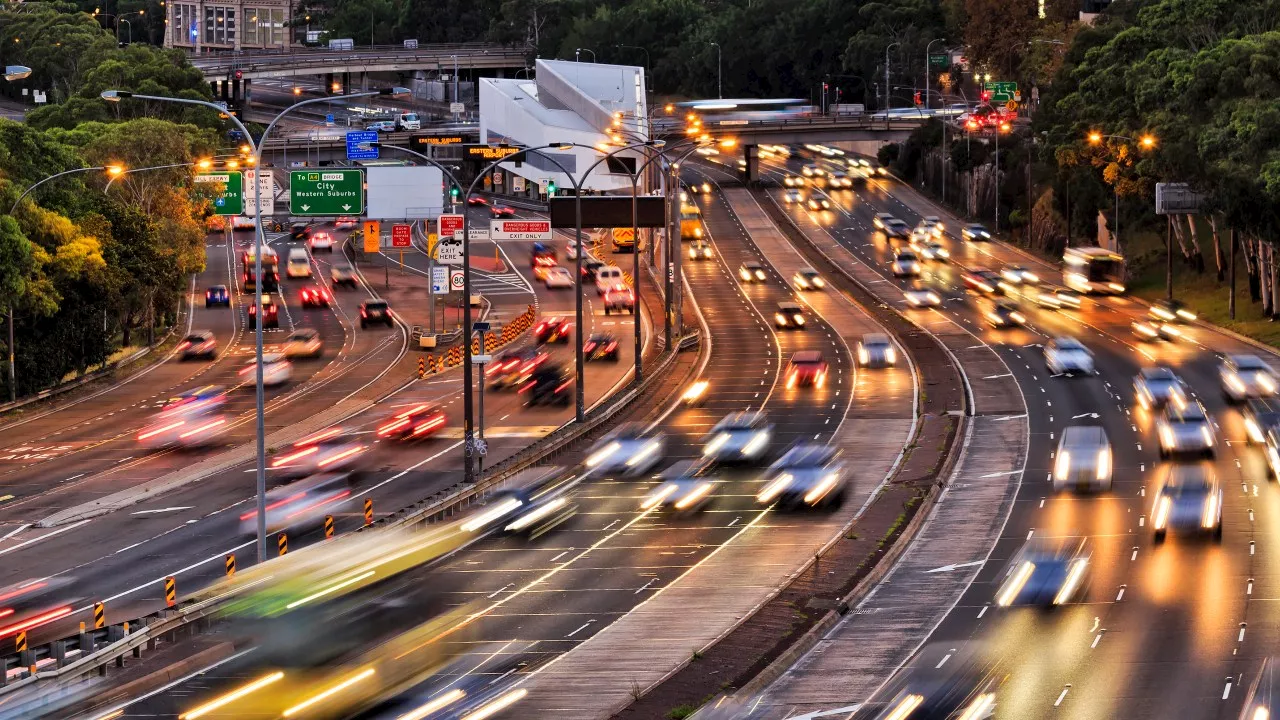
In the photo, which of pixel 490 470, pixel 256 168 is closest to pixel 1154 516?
pixel 490 470

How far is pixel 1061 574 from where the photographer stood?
1890 inches

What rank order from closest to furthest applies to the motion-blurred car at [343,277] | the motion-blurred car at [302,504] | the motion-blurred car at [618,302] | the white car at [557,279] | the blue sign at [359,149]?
the motion-blurred car at [302,504] < the motion-blurred car at [618,302] < the blue sign at [359,149] < the white car at [557,279] < the motion-blurred car at [343,277]

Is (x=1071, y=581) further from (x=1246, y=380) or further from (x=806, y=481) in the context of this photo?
(x=1246, y=380)

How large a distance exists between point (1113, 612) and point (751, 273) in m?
91.4

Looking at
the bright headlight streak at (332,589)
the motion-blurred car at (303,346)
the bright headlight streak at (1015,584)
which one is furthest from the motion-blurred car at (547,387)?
the bright headlight streak at (332,589)

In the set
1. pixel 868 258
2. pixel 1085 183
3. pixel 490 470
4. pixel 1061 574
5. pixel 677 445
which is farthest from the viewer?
pixel 868 258

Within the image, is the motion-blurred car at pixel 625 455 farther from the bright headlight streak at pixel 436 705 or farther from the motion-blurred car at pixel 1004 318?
the motion-blurred car at pixel 1004 318

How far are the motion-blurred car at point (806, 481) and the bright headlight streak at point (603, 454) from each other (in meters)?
6.70

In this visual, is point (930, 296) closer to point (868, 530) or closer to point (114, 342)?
point (114, 342)

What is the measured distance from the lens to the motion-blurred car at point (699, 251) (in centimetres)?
14750

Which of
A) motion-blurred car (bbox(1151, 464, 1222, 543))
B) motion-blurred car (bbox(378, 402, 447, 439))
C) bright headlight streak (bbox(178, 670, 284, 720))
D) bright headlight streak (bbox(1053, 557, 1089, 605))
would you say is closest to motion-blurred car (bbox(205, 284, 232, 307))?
motion-blurred car (bbox(378, 402, 447, 439))

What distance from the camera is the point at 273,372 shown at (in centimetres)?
9756

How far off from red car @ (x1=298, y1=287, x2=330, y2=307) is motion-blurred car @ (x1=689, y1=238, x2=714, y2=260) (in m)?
30.1

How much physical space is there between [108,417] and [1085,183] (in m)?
73.1
